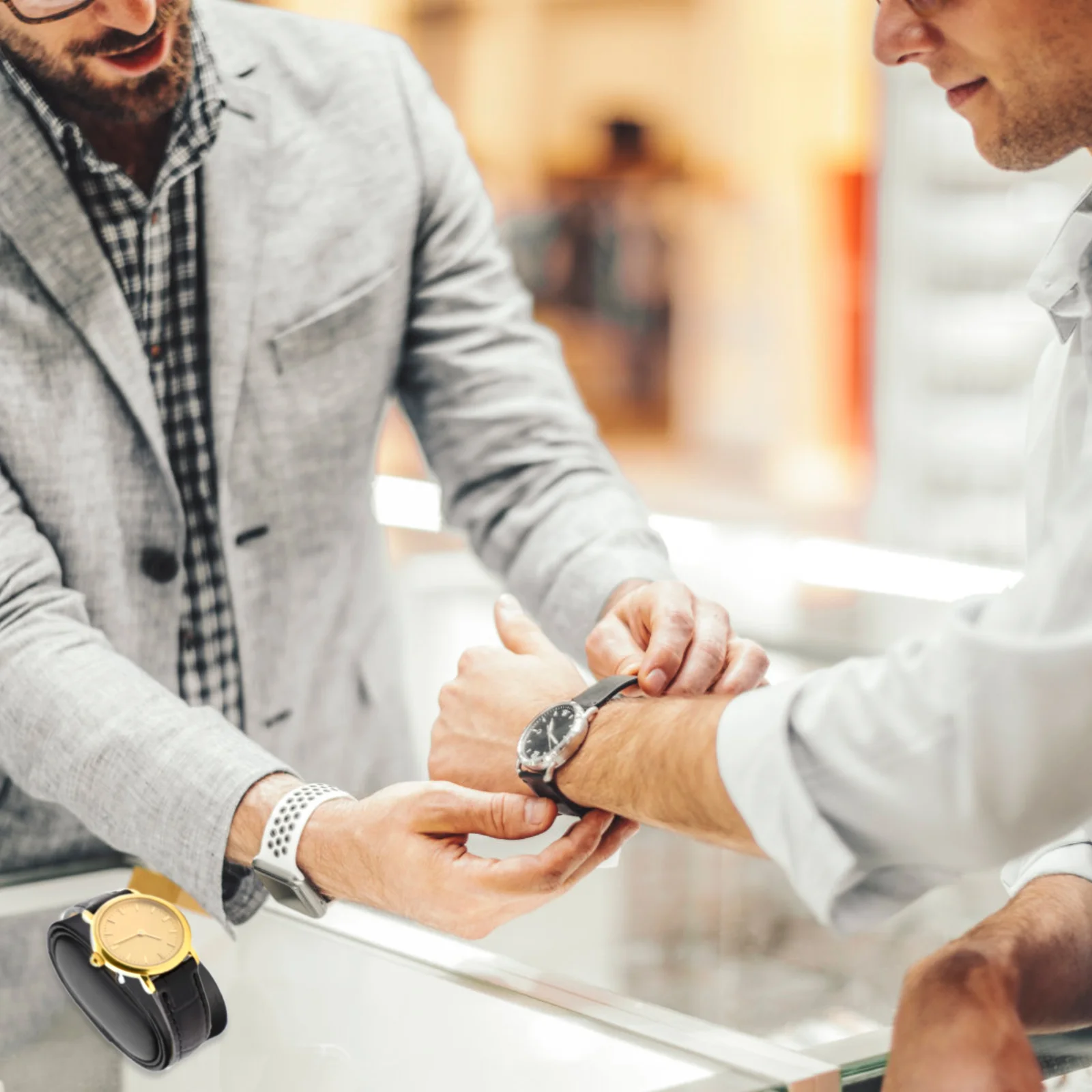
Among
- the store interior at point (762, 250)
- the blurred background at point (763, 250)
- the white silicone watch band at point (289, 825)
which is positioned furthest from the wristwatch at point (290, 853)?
the store interior at point (762, 250)

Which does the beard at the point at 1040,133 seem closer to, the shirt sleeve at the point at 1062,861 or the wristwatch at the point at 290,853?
the shirt sleeve at the point at 1062,861

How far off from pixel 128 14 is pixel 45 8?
7cm

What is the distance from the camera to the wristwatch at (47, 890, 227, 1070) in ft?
3.51

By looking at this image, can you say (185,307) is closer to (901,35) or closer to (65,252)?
(65,252)

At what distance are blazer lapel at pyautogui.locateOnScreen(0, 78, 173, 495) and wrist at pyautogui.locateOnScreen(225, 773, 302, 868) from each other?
417 mm

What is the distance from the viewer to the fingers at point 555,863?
3.81 ft

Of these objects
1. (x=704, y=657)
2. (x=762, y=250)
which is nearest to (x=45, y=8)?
(x=704, y=657)

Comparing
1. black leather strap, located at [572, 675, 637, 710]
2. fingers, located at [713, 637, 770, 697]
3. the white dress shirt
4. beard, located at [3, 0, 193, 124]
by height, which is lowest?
fingers, located at [713, 637, 770, 697]

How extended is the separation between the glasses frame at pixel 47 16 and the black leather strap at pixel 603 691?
2.49 feet

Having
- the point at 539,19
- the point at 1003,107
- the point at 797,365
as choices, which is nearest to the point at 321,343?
the point at 1003,107

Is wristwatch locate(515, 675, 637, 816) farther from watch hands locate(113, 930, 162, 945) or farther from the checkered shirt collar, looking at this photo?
the checkered shirt collar

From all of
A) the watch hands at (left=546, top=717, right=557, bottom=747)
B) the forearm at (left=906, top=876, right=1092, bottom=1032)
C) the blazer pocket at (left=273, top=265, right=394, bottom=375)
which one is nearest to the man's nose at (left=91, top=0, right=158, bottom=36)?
the blazer pocket at (left=273, top=265, right=394, bottom=375)

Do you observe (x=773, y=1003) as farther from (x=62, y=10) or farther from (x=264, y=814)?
(x=62, y=10)

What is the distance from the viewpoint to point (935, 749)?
3.05ft
